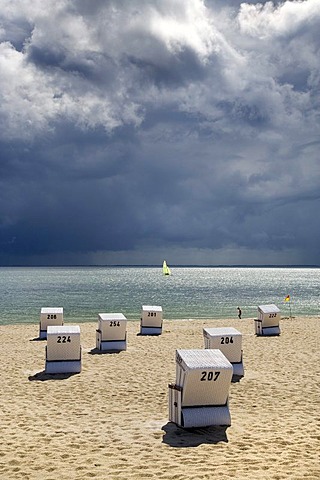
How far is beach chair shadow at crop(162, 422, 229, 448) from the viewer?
9589 millimetres

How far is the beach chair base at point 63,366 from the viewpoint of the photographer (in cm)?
1722

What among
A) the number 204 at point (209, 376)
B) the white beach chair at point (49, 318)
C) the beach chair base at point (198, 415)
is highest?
the number 204 at point (209, 376)

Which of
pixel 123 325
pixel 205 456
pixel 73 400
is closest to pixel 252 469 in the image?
pixel 205 456

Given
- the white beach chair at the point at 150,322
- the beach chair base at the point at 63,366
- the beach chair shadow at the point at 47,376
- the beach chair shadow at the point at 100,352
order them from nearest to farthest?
the beach chair shadow at the point at 47,376 < the beach chair base at the point at 63,366 < the beach chair shadow at the point at 100,352 < the white beach chair at the point at 150,322

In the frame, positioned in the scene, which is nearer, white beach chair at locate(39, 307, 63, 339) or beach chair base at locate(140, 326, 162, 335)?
white beach chair at locate(39, 307, 63, 339)

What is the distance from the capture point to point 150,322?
3008 cm

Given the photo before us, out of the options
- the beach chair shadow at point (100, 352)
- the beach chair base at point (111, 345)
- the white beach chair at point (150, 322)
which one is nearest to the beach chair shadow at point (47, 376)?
the beach chair shadow at point (100, 352)

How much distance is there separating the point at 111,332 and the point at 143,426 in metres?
11.6

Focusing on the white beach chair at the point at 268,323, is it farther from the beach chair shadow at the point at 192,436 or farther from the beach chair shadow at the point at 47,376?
the beach chair shadow at the point at 192,436

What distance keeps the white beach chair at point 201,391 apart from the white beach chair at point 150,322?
19077mm

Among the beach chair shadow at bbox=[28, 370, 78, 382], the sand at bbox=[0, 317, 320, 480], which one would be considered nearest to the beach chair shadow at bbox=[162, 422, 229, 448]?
the sand at bbox=[0, 317, 320, 480]

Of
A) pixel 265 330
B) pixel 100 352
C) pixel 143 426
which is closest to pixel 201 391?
pixel 143 426

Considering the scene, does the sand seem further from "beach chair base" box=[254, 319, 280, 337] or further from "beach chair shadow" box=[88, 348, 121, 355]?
"beach chair base" box=[254, 319, 280, 337]

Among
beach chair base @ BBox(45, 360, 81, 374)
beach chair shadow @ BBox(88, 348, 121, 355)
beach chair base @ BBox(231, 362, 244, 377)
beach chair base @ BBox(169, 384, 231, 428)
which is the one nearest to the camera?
beach chair base @ BBox(169, 384, 231, 428)
